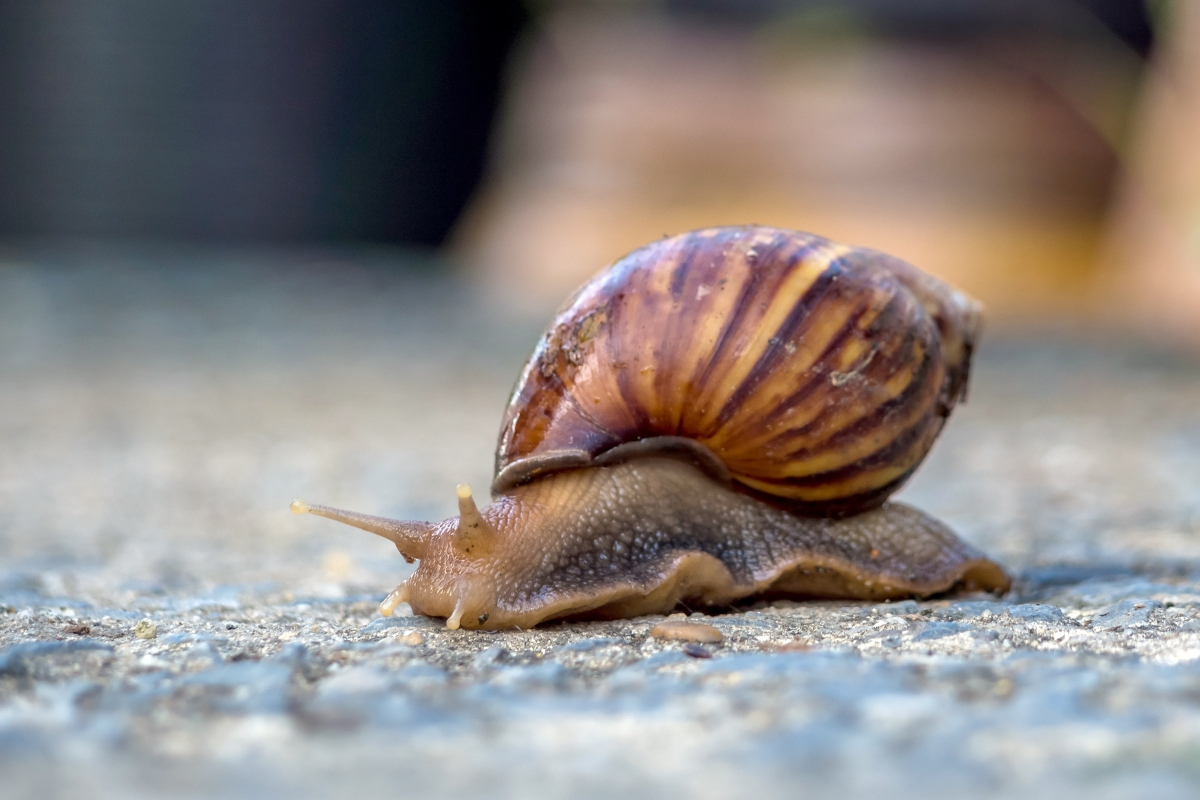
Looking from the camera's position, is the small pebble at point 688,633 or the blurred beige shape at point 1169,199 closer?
the small pebble at point 688,633

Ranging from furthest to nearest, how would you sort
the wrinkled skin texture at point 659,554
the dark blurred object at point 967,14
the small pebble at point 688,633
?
the dark blurred object at point 967,14 < the wrinkled skin texture at point 659,554 < the small pebble at point 688,633

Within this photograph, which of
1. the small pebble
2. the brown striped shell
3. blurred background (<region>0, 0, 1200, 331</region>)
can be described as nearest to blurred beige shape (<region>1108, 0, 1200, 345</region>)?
blurred background (<region>0, 0, 1200, 331</region>)

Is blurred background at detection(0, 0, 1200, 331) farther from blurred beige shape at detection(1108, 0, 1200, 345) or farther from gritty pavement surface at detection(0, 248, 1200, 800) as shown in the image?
gritty pavement surface at detection(0, 248, 1200, 800)

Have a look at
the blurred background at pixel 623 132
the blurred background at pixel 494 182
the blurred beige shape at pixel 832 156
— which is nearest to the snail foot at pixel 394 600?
the blurred background at pixel 494 182

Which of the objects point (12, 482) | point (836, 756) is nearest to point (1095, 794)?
point (836, 756)

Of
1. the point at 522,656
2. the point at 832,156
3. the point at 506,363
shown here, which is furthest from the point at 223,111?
the point at 522,656

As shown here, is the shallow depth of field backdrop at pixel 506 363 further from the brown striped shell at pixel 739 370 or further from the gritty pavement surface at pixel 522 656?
the brown striped shell at pixel 739 370

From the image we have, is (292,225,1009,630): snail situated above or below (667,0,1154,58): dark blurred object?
below
